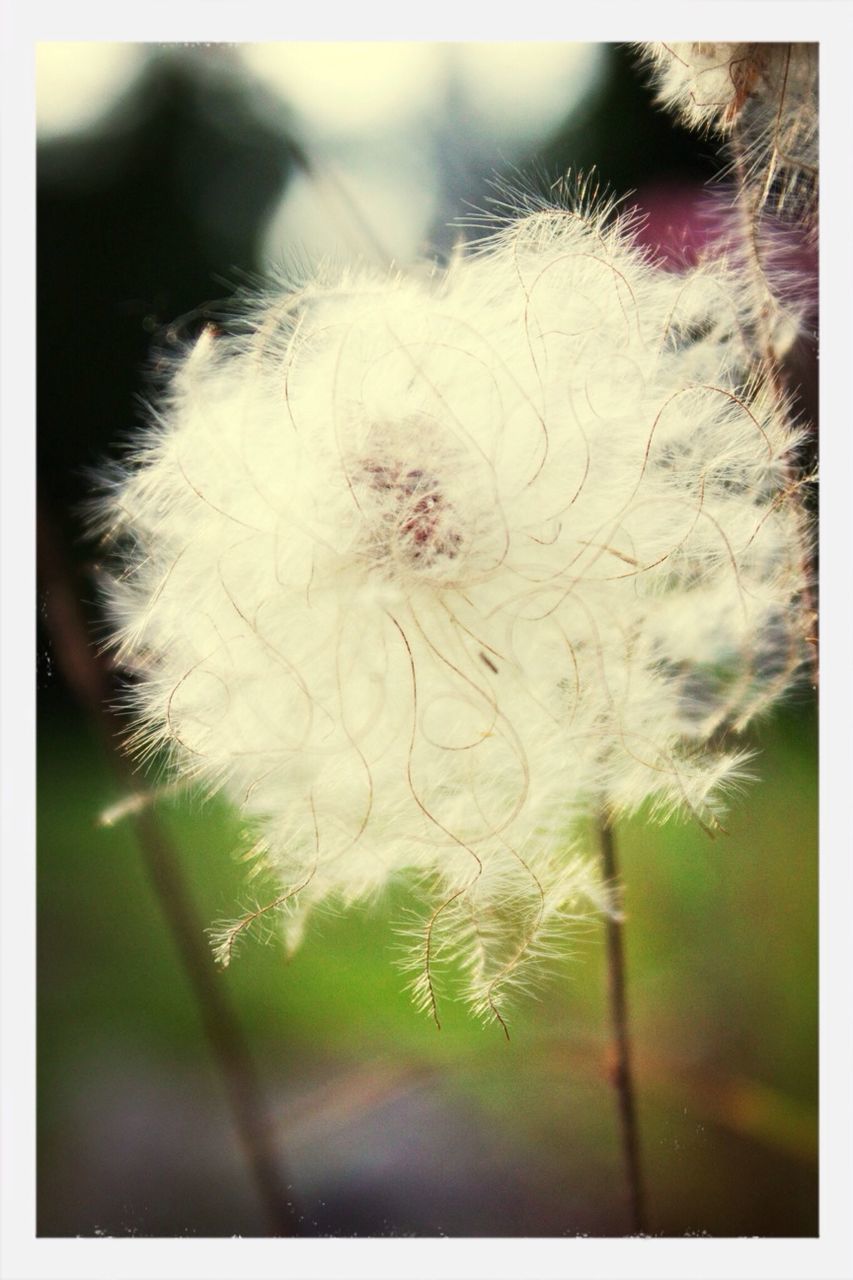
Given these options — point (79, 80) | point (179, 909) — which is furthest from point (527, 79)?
point (179, 909)

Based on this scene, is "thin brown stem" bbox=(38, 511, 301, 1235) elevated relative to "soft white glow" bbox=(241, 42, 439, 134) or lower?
lower

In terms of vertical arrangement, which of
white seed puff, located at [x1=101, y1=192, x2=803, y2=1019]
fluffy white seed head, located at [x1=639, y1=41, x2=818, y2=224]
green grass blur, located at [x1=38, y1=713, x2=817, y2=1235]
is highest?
fluffy white seed head, located at [x1=639, y1=41, x2=818, y2=224]

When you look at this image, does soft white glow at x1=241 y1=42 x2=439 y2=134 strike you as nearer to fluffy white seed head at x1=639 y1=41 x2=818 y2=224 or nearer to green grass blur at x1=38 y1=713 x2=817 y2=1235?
fluffy white seed head at x1=639 y1=41 x2=818 y2=224

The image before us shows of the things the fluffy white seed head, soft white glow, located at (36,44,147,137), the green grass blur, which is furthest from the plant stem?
soft white glow, located at (36,44,147,137)

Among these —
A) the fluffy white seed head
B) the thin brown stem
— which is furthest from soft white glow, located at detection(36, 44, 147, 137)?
the fluffy white seed head

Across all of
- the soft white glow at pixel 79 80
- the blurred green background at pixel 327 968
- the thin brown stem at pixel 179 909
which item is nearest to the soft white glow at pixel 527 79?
the blurred green background at pixel 327 968

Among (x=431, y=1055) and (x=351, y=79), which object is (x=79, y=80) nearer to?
(x=351, y=79)
